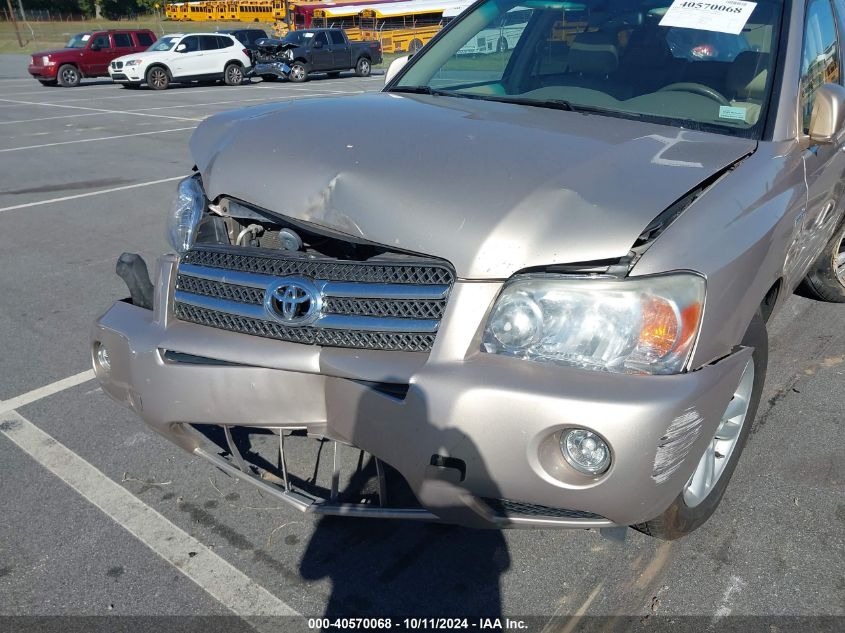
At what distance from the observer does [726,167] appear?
97.1 inches

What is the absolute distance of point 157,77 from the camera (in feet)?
74.8

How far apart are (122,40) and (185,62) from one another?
13.3ft

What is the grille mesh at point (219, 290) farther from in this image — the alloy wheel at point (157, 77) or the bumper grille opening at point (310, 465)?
the alloy wheel at point (157, 77)

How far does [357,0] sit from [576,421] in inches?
2032

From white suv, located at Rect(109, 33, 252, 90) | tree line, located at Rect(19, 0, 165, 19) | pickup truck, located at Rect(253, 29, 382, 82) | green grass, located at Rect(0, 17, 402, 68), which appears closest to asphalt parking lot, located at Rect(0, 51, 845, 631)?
white suv, located at Rect(109, 33, 252, 90)

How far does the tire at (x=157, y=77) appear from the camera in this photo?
74.1ft

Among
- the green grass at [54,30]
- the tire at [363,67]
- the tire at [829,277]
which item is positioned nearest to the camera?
the tire at [829,277]

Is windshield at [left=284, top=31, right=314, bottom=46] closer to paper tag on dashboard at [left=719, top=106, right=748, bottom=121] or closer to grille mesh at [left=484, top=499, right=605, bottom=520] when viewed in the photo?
paper tag on dashboard at [left=719, top=106, right=748, bottom=121]

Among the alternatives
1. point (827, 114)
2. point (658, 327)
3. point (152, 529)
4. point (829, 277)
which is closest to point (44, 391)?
point (152, 529)

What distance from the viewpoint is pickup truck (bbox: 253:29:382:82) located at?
26031mm

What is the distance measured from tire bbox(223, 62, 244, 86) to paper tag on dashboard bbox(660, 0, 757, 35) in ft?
76.4

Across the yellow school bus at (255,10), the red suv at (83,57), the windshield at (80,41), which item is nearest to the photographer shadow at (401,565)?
the red suv at (83,57)

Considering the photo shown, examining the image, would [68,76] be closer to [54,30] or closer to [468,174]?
[468,174]

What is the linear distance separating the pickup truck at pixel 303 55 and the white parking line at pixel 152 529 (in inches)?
962
